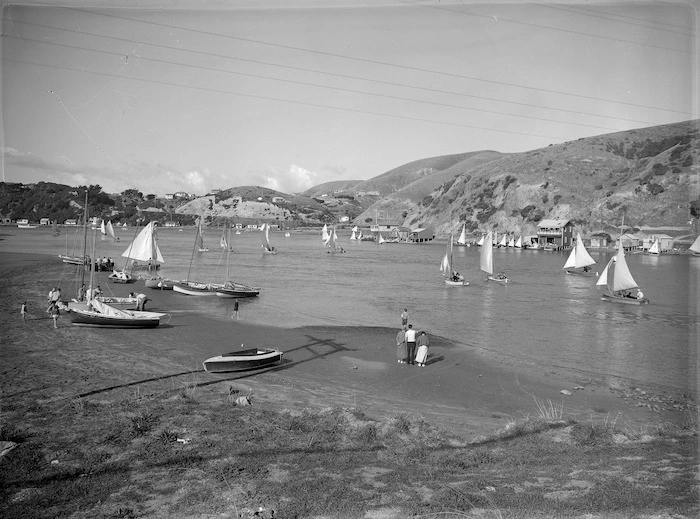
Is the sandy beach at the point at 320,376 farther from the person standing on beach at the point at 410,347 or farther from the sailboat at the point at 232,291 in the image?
the sailboat at the point at 232,291

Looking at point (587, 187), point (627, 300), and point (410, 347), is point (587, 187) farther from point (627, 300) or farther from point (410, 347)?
point (410, 347)

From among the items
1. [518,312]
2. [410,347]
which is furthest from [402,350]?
[518,312]

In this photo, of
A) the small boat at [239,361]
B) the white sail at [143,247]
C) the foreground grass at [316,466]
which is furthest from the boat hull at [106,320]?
the white sail at [143,247]

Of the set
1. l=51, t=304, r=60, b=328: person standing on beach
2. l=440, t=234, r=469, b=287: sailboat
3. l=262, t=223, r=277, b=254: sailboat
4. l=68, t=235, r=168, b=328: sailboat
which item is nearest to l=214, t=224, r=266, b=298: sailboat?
l=68, t=235, r=168, b=328: sailboat

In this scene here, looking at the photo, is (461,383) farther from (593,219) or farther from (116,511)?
(593,219)

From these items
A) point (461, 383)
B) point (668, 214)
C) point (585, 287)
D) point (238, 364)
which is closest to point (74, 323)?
point (238, 364)
